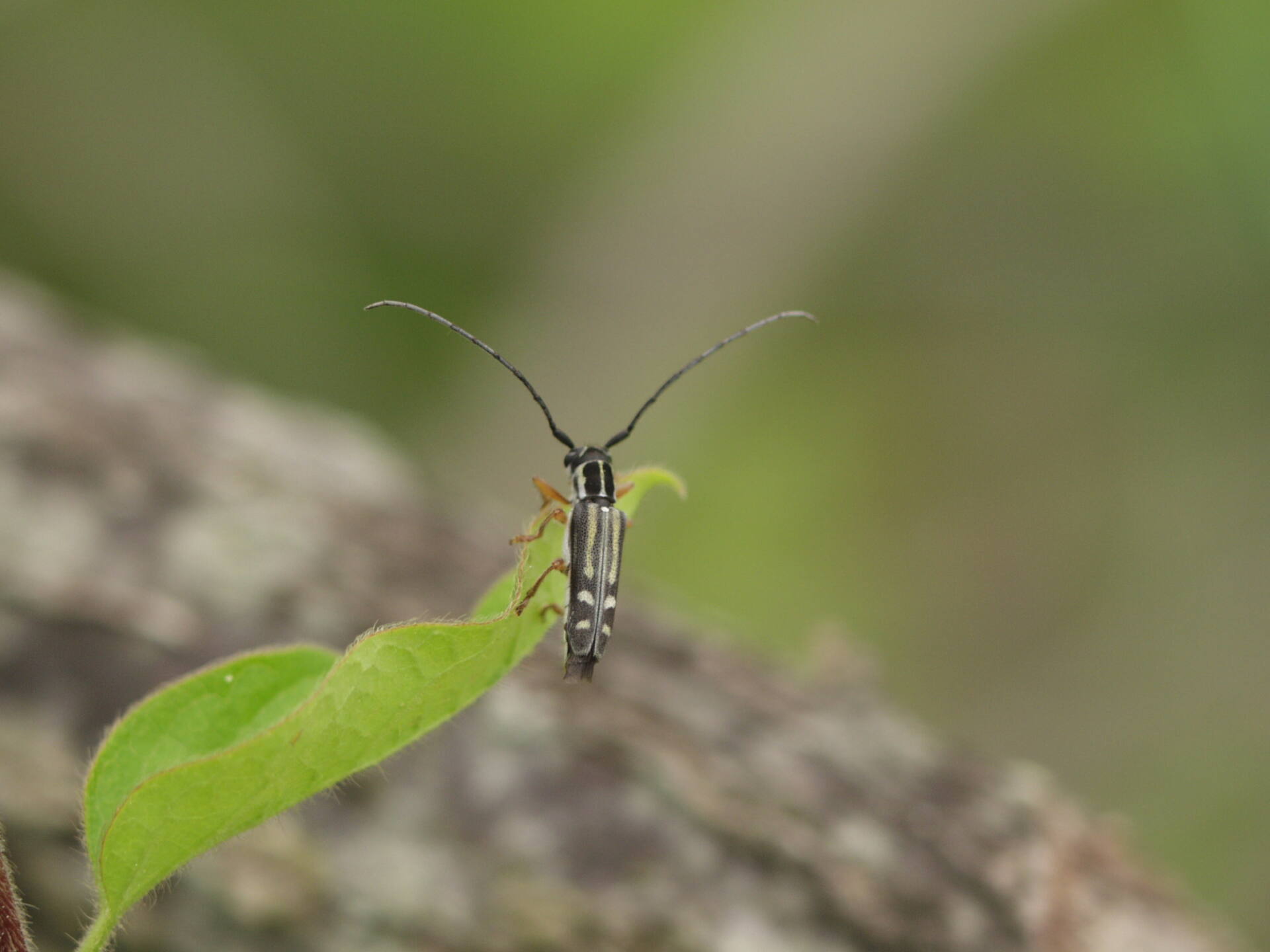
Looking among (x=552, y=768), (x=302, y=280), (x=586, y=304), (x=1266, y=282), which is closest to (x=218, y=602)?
(x=552, y=768)

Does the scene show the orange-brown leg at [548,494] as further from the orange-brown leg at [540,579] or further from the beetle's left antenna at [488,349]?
the orange-brown leg at [540,579]

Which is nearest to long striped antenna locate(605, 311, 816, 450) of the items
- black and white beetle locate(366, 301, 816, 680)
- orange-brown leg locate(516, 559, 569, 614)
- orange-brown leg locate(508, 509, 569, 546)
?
black and white beetle locate(366, 301, 816, 680)

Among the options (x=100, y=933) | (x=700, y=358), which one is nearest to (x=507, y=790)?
(x=700, y=358)

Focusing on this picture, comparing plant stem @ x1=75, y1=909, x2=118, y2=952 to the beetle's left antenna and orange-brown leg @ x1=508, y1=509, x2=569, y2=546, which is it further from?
the beetle's left antenna

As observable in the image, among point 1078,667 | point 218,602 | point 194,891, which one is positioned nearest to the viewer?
point 194,891

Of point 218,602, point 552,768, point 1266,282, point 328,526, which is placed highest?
point 1266,282

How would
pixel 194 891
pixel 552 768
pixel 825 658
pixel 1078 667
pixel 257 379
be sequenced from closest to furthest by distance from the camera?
pixel 194 891 < pixel 552 768 < pixel 825 658 < pixel 1078 667 < pixel 257 379

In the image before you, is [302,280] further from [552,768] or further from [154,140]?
[552,768]

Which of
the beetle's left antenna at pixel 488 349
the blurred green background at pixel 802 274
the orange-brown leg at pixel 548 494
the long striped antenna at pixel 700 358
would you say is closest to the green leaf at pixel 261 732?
the orange-brown leg at pixel 548 494
